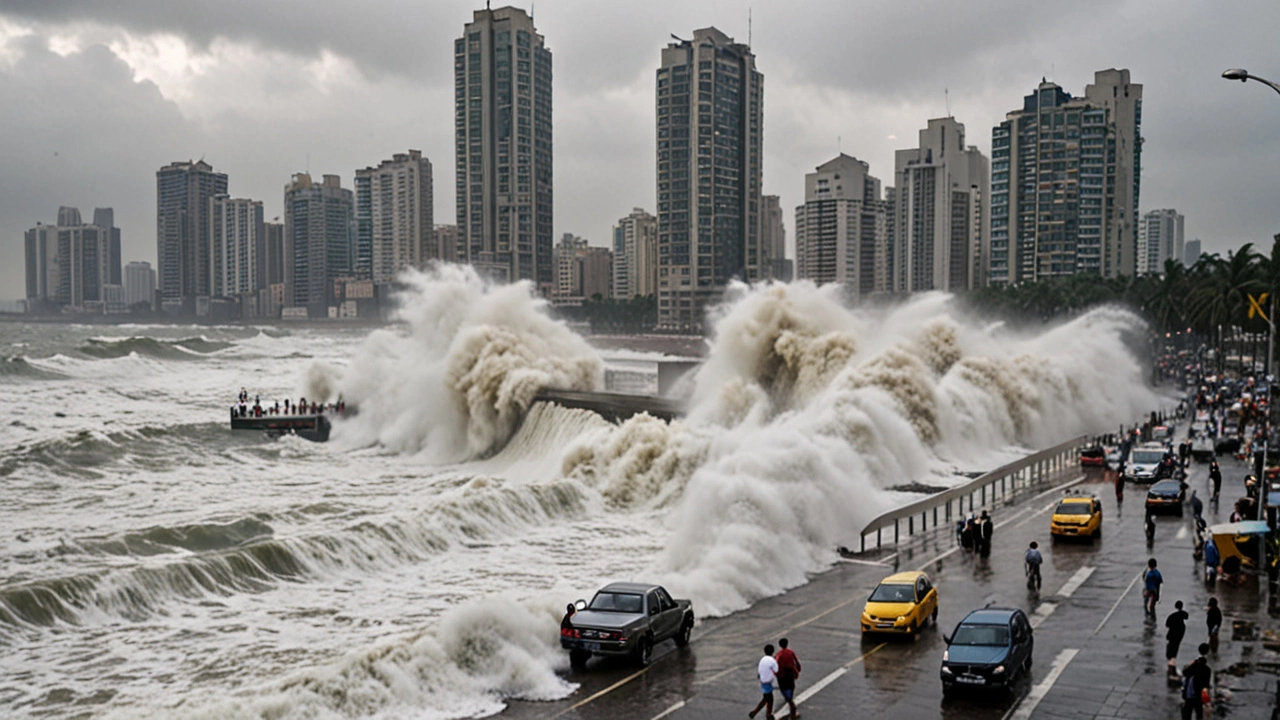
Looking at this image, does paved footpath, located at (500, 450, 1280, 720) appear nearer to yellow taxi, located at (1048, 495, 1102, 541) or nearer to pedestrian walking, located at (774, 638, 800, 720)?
pedestrian walking, located at (774, 638, 800, 720)

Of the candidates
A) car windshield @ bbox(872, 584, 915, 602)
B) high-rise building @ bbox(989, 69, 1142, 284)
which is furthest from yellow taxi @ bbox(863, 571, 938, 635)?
high-rise building @ bbox(989, 69, 1142, 284)

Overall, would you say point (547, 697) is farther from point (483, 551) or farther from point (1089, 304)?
point (1089, 304)

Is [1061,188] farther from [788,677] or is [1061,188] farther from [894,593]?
[788,677]

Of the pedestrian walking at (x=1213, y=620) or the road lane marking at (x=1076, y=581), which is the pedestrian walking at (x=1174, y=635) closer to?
the pedestrian walking at (x=1213, y=620)

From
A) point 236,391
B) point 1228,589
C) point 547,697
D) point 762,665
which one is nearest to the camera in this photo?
point 762,665

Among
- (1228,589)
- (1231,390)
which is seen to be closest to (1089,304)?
(1231,390)

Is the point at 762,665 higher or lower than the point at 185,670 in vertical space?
higher

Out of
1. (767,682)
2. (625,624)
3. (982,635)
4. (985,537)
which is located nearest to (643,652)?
(625,624)

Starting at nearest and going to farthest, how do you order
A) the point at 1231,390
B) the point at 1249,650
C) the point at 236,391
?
the point at 1249,650 < the point at 1231,390 < the point at 236,391

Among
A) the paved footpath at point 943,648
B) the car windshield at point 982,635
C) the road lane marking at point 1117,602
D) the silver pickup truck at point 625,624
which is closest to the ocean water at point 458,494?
the silver pickup truck at point 625,624
